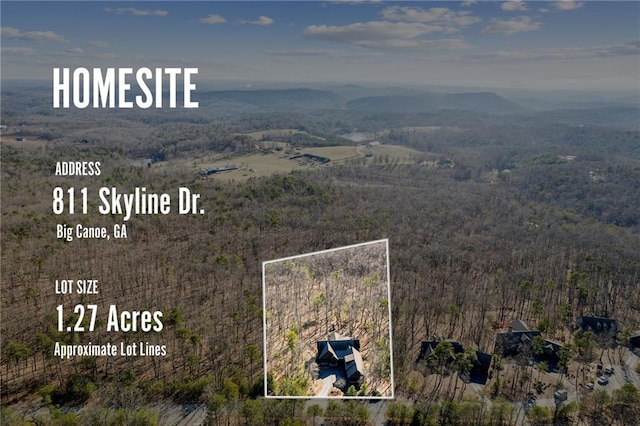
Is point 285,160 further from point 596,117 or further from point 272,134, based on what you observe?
point 596,117

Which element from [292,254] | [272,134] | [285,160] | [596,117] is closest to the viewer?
[292,254]

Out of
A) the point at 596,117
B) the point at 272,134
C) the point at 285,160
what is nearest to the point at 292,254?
the point at 285,160

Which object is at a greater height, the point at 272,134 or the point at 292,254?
the point at 272,134

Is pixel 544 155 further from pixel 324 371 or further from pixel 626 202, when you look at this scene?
pixel 324 371

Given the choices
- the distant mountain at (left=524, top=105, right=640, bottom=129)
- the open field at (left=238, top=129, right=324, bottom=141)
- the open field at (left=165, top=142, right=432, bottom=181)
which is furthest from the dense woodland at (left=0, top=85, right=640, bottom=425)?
the distant mountain at (left=524, top=105, right=640, bottom=129)

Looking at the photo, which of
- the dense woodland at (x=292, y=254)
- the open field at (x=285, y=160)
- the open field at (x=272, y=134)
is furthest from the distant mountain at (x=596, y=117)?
the dense woodland at (x=292, y=254)

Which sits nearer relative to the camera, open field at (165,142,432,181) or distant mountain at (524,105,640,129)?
open field at (165,142,432,181)

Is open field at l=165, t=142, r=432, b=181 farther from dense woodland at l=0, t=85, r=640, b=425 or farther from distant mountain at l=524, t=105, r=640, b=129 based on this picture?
distant mountain at l=524, t=105, r=640, b=129

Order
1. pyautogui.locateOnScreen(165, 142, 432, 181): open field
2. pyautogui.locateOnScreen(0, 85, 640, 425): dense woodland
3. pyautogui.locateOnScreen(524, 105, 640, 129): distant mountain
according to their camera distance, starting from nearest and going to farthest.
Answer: pyautogui.locateOnScreen(0, 85, 640, 425): dense woodland, pyautogui.locateOnScreen(165, 142, 432, 181): open field, pyautogui.locateOnScreen(524, 105, 640, 129): distant mountain

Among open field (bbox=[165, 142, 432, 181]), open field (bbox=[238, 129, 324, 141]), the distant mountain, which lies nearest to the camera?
open field (bbox=[165, 142, 432, 181])
